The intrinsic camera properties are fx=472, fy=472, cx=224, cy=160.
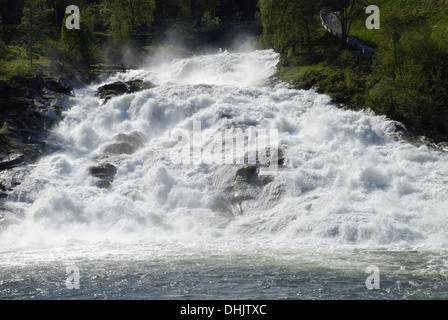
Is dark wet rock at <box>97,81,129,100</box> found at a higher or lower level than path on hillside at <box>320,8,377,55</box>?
lower

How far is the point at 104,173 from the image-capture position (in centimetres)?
3259

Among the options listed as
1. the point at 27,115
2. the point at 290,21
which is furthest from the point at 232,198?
the point at 290,21

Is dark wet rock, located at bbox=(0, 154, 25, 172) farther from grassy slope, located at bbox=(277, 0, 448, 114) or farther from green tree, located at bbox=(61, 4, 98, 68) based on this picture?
green tree, located at bbox=(61, 4, 98, 68)

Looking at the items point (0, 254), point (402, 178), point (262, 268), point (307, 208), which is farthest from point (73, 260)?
point (402, 178)

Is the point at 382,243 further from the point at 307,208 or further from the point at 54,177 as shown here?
the point at 54,177


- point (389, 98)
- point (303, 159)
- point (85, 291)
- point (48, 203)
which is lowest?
point (85, 291)

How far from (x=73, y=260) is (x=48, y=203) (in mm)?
9192

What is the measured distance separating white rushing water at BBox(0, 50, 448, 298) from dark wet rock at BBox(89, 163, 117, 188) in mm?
433

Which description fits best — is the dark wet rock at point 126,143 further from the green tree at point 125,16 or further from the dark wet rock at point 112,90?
the green tree at point 125,16

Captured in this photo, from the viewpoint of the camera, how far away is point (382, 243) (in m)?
21.9

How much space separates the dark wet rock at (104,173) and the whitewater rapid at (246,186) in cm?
33

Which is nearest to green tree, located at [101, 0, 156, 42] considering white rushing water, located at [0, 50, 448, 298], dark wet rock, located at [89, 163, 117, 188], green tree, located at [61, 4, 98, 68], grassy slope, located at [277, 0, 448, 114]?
green tree, located at [61, 4, 98, 68]

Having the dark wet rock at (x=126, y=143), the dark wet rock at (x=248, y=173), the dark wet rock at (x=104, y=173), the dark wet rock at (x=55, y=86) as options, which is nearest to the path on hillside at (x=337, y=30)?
the dark wet rock at (x=248, y=173)

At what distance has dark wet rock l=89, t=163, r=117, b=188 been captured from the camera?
3158 cm
